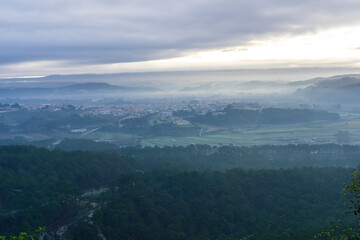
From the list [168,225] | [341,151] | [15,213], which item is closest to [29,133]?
[15,213]

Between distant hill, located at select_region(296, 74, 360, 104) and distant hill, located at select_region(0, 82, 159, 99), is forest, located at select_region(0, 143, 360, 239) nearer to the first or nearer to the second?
distant hill, located at select_region(296, 74, 360, 104)

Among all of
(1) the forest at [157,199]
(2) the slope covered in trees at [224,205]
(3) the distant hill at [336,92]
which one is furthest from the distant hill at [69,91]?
(2) the slope covered in trees at [224,205]

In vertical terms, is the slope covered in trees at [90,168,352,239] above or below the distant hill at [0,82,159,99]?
below

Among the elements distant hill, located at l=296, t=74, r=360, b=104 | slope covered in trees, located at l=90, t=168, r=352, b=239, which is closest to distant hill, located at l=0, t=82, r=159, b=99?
distant hill, located at l=296, t=74, r=360, b=104

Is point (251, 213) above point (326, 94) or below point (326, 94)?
below

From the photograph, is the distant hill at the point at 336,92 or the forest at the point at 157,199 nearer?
the forest at the point at 157,199

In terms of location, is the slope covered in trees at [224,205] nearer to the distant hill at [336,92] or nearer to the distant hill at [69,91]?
the distant hill at [336,92]

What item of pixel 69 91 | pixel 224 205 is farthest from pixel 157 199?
pixel 69 91

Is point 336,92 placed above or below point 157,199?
above

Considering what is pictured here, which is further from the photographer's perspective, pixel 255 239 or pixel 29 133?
pixel 29 133

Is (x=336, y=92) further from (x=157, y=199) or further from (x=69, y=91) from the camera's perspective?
(x=69, y=91)

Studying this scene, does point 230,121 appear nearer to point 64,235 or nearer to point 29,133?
point 29,133
